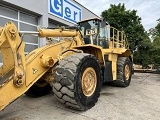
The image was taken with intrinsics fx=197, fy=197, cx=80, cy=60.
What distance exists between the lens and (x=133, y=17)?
28.3 metres

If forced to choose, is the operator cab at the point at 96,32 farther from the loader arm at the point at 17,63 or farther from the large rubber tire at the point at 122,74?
the loader arm at the point at 17,63

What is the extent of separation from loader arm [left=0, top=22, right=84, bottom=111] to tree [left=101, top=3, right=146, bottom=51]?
2263cm

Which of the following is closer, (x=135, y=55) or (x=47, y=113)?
(x=47, y=113)

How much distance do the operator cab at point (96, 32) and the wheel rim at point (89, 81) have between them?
1802mm

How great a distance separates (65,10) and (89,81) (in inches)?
392

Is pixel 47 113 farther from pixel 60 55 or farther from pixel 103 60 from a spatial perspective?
pixel 103 60

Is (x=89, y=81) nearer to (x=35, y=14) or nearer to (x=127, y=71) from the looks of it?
(x=127, y=71)

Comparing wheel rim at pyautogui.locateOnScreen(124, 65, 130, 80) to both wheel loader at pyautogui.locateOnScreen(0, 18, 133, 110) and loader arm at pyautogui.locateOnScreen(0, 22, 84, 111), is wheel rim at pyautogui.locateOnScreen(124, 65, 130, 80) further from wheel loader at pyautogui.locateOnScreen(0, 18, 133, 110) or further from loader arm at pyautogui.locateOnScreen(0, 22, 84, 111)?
loader arm at pyautogui.locateOnScreen(0, 22, 84, 111)

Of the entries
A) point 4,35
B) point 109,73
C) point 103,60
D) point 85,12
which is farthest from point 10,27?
point 85,12

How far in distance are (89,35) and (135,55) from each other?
19236 mm

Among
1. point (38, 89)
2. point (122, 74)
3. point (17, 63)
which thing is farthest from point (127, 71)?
point (17, 63)

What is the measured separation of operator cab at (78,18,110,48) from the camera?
6441mm

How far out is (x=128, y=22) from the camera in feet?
90.5

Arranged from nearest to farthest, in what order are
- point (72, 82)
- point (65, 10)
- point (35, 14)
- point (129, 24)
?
point (72, 82) → point (35, 14) → point (65, 10) → point (129, 24)
